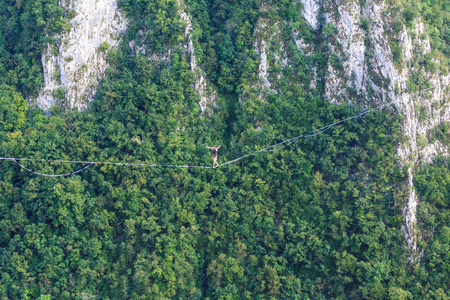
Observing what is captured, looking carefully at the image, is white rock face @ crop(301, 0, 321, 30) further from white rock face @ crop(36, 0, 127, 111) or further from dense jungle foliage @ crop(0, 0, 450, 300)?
white rock face @ crop(36, 0, 127, 111)

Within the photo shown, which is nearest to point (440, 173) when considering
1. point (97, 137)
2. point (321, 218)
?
point (321, 218)

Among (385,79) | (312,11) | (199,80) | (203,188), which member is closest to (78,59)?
(199,80)

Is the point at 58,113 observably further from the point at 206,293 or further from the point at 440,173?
A: the point at 440,173

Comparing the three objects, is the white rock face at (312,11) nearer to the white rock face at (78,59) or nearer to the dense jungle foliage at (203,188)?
the dense jungle foliage at (203,188)

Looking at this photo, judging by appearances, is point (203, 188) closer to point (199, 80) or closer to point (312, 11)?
point (199, 80)

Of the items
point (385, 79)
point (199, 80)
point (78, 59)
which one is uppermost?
point (78, 59)

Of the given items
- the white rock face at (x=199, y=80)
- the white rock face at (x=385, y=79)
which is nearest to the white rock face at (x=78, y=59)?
the white rock face at (x=199, y=80)
